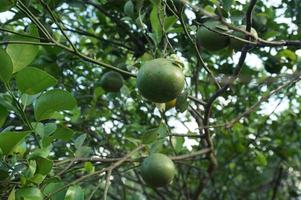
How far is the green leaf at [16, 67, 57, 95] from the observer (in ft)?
3.71

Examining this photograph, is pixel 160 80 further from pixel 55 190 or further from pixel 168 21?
pixel 55 190

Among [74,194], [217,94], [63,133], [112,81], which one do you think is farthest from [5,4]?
[112,81]

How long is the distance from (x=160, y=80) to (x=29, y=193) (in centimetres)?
40

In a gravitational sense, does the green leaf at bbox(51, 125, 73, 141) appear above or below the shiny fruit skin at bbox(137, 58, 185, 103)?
below

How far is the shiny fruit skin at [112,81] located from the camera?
1.93m

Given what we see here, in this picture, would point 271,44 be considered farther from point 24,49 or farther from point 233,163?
point 233,163

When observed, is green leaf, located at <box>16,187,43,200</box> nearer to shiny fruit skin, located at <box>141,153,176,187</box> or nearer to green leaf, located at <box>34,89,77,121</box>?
green leaf, located at <box>34,89,77,121</box>

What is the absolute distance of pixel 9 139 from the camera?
3.68ft

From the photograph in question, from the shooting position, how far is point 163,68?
3.96 feet

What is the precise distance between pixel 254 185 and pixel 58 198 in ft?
9.56

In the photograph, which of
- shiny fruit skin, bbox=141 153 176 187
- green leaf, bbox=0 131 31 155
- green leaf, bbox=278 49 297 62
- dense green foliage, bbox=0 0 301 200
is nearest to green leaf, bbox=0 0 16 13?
dense green foliage, bbox=0 0 301 200

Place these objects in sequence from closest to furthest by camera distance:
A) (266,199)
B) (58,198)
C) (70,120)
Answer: (58,198), (70,120), (266,199)

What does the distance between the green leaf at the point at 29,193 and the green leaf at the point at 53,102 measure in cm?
19

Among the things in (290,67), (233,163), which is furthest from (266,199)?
(290,67)
